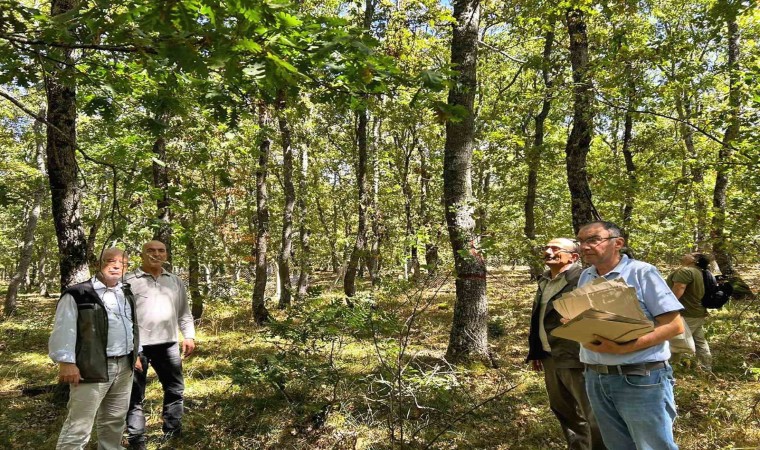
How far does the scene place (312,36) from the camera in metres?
2.52

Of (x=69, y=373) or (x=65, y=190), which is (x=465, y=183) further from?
(x=65, y=190)

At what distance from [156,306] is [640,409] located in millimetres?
4753

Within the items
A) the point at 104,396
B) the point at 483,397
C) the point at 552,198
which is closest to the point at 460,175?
the point at 483,397

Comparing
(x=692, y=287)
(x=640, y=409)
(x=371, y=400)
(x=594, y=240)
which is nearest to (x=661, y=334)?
(x=640, y=409)

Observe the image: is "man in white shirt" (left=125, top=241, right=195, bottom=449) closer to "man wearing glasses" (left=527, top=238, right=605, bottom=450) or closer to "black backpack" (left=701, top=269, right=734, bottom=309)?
"man wearing glasses" (left=527, top=238, right=605, bottom=450)

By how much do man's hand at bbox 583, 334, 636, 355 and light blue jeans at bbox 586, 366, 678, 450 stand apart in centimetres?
23

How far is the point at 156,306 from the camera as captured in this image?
15.7ft

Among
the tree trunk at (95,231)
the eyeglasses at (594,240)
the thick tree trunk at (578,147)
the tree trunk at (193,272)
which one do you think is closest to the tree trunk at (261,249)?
the tree trunk at (193,272)

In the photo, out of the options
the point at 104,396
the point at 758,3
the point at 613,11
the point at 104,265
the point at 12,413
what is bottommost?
the point at 12,413

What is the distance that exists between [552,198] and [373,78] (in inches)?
807

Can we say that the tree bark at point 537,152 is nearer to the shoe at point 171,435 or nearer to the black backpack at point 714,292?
the black backpack at point 714,292

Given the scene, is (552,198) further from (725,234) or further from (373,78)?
(373,78)

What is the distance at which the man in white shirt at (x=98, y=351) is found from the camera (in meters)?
3.50

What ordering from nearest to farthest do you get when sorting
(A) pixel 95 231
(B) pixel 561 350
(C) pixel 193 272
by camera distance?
(B) pixel 561 350
(A) pixel 95 231
(C) pixel 193 272
